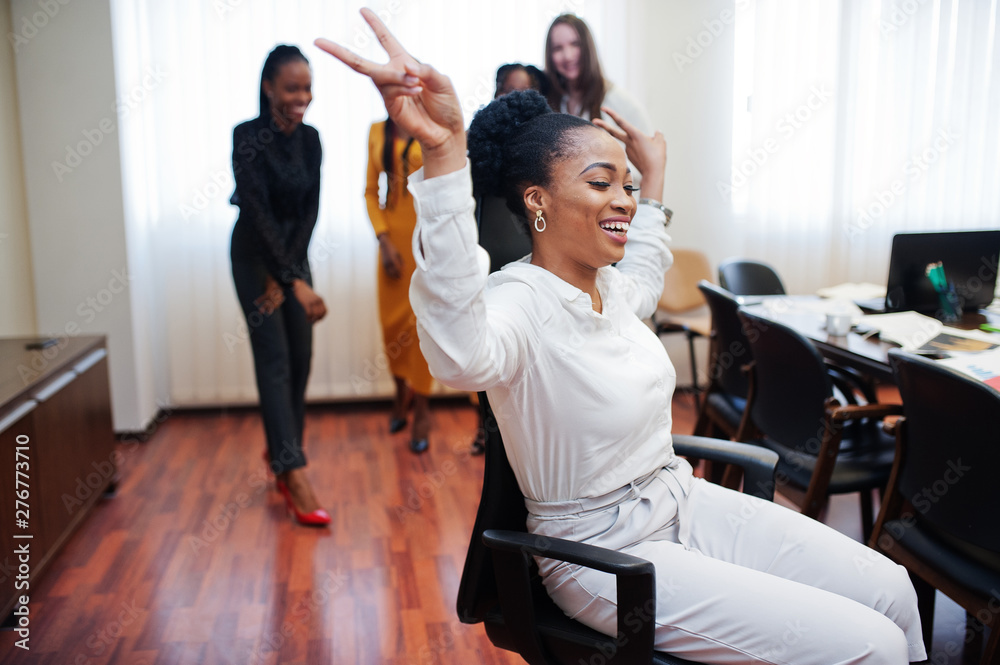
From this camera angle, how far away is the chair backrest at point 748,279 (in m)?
3.49

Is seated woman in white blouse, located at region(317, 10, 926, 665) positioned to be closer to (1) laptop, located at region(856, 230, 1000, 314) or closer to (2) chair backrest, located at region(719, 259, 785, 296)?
(1) laptop, located at region(856, 230, 1000, 314)

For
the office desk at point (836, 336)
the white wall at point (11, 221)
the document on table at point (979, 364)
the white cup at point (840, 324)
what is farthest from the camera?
the white wall at point (11, 221)

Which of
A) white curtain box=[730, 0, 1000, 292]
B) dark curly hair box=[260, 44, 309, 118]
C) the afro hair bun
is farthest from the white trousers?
white curtain box=[730, 0, 1000, 292]

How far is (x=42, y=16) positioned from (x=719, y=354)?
320 cm

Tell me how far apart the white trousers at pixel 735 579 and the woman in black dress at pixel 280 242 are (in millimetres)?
1736

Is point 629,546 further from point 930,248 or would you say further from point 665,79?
point 665,79

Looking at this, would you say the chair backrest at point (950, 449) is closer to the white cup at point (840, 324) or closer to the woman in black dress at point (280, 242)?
the white cup at point (840, 324)

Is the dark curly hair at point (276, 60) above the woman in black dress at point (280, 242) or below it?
above

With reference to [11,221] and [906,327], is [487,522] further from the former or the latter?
[11,221]

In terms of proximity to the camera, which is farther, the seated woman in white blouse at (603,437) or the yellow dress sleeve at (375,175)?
the yellow dress sleeve at (375,175)

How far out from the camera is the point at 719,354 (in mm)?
2871

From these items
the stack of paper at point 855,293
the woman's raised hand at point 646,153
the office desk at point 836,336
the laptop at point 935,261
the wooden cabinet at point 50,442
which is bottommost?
the wooden cabinet at point 50,442

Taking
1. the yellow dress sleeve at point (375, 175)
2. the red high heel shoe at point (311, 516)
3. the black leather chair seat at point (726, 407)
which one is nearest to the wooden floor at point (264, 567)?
the red high heel shoe at point (311, 516)

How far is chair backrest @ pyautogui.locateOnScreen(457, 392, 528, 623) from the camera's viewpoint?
55.2 inches
